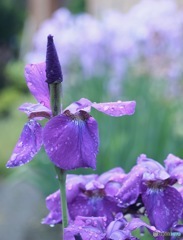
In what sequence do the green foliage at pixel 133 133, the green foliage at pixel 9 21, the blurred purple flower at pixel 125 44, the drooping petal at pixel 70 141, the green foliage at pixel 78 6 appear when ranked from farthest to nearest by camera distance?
the green foliage at pixel 78 6, the green foliage at pixel 9 21, the blurred purple flower at pixel 125 44, the green foliage at pixel 133 133, the drooping petal at pixel 70 141

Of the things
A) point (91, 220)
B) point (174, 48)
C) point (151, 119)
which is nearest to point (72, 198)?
point (91, 220)

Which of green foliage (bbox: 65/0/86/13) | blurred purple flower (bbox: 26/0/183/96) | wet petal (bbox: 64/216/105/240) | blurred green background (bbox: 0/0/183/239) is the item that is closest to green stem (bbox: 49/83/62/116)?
wet petal (bbox: 64/216/105/240)

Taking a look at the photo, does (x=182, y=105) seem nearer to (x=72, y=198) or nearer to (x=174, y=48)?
(x=174, y=48)

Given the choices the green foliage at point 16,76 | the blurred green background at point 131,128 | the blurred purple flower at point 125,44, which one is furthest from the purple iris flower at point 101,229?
the green foliage at point 16,76

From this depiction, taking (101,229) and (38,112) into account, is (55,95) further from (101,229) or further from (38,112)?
(101,229)

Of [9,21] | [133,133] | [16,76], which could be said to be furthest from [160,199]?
[9,21]

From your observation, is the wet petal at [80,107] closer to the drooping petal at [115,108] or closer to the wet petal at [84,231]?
the drooping petal at [115,108]
